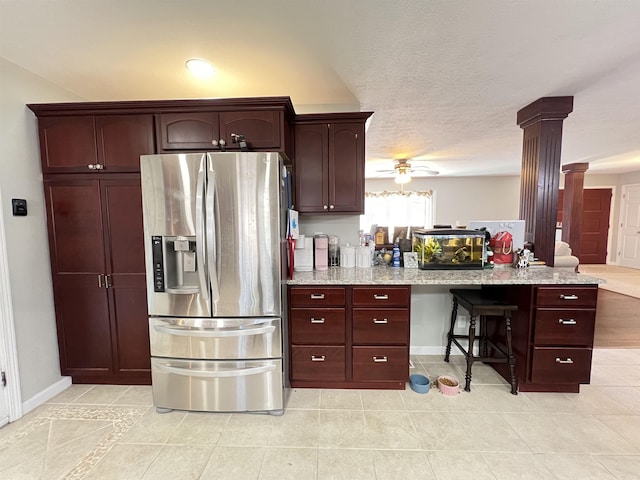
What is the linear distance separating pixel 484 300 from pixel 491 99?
1.82 metres

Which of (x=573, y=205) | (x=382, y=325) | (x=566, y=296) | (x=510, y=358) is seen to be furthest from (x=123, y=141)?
(x=573, y=205)

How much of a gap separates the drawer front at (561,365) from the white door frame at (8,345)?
3.68 metres

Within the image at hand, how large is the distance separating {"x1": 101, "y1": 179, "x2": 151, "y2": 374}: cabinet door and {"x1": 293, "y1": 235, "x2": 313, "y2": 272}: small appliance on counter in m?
1.19

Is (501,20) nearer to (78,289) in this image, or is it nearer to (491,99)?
(491,99)

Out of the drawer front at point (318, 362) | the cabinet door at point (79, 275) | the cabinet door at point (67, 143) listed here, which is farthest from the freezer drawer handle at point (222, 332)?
the cabinet door at point (67, 143)

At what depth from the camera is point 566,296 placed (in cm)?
205

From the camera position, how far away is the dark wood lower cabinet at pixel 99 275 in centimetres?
213

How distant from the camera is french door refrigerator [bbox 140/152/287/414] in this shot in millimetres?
1809

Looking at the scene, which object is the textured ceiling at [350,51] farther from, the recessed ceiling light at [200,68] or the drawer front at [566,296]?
the drawer front at [566,296]

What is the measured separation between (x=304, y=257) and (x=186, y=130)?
1.34m

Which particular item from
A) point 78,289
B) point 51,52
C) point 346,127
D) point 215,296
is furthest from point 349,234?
point 51,52

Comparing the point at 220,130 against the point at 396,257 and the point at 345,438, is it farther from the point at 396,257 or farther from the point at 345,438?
the point at 345,438

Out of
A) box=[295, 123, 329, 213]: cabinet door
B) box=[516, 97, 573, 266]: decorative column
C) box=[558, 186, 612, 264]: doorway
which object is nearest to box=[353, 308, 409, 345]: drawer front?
box=[295, 123, 329, 213]: cabinet door

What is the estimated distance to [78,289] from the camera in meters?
2.19
